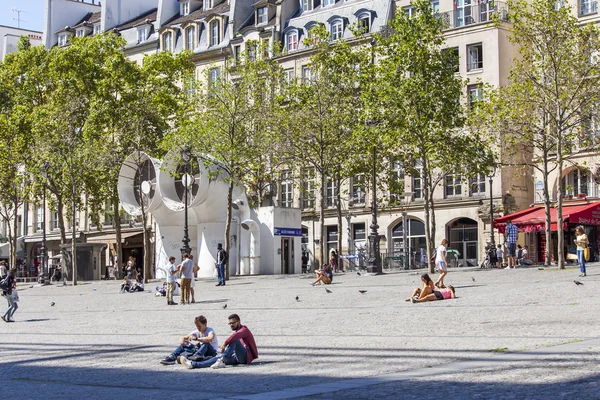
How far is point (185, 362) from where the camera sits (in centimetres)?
1554

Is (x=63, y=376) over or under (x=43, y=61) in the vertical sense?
under

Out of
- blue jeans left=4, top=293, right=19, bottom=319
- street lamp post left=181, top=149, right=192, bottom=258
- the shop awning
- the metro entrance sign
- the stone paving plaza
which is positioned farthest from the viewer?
the shop awning

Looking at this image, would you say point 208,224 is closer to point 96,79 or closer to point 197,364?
point 96,79

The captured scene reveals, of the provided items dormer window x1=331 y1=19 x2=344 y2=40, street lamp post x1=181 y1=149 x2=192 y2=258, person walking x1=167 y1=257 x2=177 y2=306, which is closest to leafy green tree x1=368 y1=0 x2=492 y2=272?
street lamp post x1=181 y1=149 x2=192 y2=258

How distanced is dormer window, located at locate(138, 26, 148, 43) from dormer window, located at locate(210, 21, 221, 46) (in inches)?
295

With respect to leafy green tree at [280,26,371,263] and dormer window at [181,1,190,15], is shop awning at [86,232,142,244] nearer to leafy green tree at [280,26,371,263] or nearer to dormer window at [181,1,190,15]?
dormer window at [181,1,190,15]

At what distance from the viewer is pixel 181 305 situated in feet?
101

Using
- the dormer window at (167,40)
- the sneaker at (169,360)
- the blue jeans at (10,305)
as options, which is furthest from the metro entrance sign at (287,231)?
the sneaker at (169,360)

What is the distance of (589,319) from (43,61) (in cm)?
5066

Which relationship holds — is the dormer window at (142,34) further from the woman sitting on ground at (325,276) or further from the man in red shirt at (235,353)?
the man in red shirt at (235,353)

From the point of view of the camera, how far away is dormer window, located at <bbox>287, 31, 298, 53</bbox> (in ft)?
218

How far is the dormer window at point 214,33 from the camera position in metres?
71.7

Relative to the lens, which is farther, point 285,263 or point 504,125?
point 285,263

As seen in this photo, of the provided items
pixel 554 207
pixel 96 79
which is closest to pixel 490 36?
pixel 554 207
